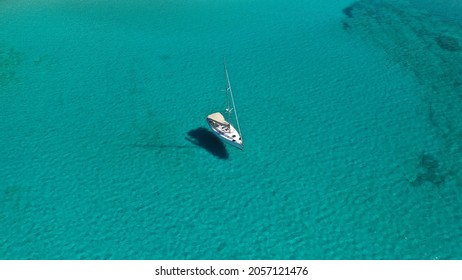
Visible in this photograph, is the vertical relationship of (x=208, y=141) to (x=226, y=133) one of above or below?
below

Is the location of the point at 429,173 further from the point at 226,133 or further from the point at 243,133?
the point at 226,133

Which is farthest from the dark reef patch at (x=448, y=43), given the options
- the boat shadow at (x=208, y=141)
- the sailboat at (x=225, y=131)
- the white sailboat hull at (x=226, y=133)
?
the boat shadow at (x=208, y=141)

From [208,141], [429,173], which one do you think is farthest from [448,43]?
[208,141]

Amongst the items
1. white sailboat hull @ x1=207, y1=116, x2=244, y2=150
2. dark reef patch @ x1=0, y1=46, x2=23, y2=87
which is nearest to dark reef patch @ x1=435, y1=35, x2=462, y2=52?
white sailboat hull @ x1=207, y1=116, x2=244, y2=150

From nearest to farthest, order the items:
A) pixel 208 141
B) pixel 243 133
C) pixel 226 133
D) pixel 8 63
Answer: pixel 226 133 → pixel 208 141 → pixel 243 133 → pixel 8 63

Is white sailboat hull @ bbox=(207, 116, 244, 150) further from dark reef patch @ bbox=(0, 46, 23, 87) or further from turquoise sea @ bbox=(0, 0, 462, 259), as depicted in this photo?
dark reef patch @ bbox=(0, 46, 23, 87)

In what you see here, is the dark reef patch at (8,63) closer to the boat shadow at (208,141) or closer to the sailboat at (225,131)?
the boat shadow at (208,141)
